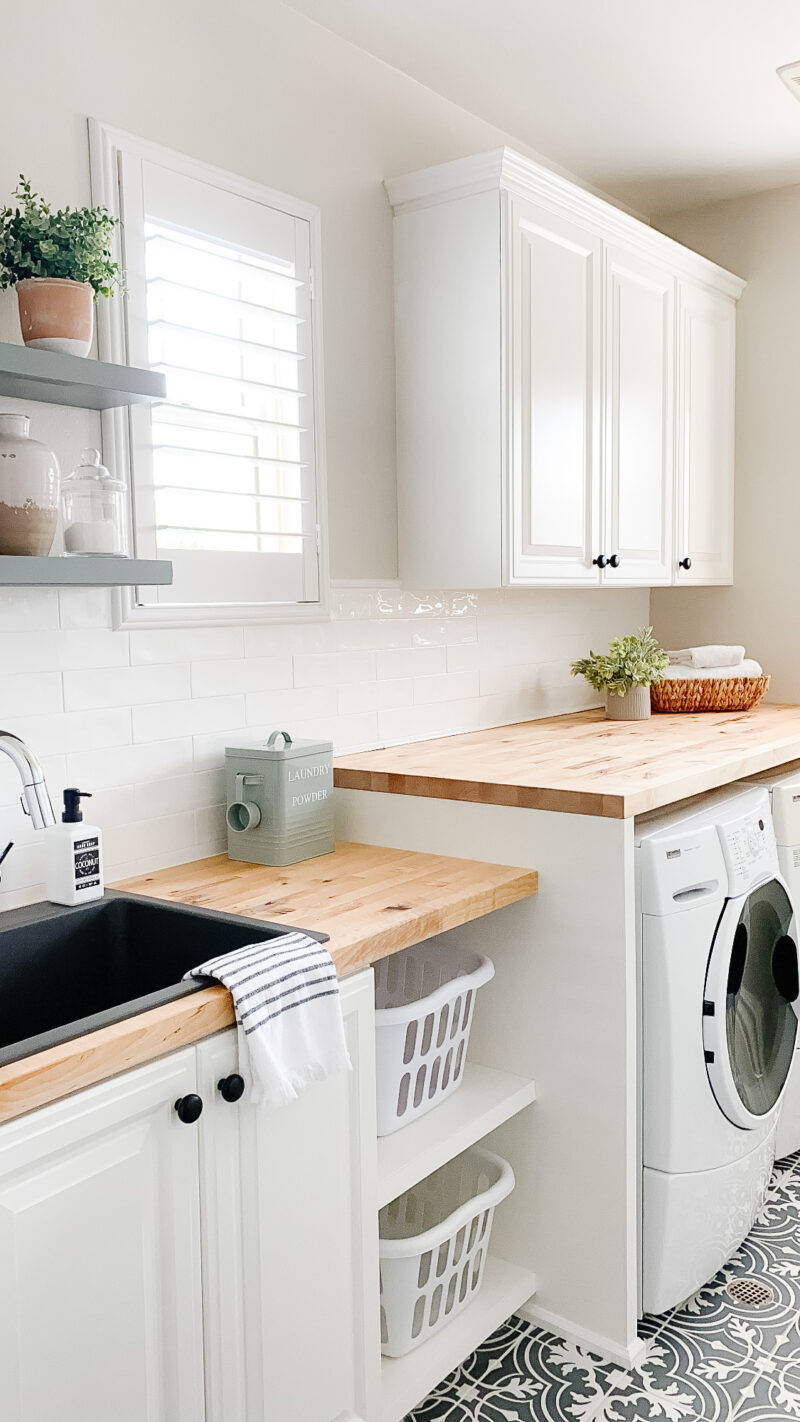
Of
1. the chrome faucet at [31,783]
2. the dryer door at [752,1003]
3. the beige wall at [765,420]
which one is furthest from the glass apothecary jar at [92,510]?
the beige wall at [765,420]

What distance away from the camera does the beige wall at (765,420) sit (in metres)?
3.65

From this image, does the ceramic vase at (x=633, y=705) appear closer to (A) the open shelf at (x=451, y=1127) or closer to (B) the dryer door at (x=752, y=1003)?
(B) the dryer door at (x=752, y=1003)

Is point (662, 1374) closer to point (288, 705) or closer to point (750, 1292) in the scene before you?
point (750, 1292)

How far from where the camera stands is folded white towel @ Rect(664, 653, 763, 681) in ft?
11.1

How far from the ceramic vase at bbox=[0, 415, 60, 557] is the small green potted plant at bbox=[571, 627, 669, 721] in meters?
1.88

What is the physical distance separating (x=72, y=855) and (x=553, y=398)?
5.47 feet

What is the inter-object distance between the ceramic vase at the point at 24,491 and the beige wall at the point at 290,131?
21 cm

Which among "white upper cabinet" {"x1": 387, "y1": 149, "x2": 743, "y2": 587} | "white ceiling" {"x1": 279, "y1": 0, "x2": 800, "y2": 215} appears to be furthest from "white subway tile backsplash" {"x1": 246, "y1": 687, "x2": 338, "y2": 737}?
"white ceiling" {"x1": 279, "y1": 0, "x2": 800, "y2": 215}

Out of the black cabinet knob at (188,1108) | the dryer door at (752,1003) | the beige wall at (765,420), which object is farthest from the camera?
the beige wall at (765,420)

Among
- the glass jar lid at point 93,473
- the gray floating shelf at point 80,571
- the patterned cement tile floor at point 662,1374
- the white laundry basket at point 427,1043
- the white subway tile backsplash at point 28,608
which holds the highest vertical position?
the glass jar lid at point 93,473

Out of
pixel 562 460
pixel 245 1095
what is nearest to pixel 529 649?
pixel 562 460

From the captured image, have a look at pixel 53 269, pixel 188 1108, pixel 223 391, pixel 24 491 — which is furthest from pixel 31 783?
pixel 223 391

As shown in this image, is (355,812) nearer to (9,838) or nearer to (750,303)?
(9,838)

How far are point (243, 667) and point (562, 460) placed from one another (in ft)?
3.43
